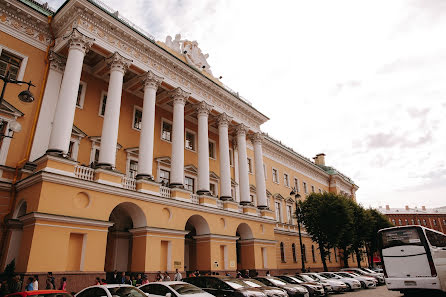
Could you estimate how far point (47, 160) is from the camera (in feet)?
49.4

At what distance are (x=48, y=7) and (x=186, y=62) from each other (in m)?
10.1

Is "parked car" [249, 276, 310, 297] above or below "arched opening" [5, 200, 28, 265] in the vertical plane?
below

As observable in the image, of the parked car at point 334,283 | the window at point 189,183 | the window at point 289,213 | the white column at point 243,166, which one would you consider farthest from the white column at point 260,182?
the window at point 289,213

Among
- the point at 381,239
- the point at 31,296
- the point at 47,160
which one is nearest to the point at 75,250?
the point at 47,160

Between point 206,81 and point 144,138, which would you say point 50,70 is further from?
point 206,81

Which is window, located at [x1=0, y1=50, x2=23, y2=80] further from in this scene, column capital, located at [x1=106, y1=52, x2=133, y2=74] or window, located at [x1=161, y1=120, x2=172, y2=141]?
window, located at [x1=161, y1=120, x2=172, y2=141]

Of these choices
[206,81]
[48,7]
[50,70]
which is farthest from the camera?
[206,81]

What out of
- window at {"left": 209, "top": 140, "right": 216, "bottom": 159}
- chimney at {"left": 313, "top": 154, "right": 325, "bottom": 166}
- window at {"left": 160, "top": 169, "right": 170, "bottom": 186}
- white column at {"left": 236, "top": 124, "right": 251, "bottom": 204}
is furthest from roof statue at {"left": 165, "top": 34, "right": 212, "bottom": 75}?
chimney at {"left": 313, "top": 154, "right": 325, "bottom": 166}

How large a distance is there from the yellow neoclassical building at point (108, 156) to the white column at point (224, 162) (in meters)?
0.10

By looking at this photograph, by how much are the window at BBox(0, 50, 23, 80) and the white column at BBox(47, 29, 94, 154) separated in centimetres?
301

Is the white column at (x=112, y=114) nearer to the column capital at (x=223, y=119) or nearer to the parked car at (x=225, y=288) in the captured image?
the parked car at (x=225, y=288)

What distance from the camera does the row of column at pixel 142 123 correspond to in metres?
16.6

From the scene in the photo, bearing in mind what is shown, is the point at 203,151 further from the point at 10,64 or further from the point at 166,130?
the point at 10,64

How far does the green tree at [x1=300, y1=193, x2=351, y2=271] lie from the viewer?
108 ft
